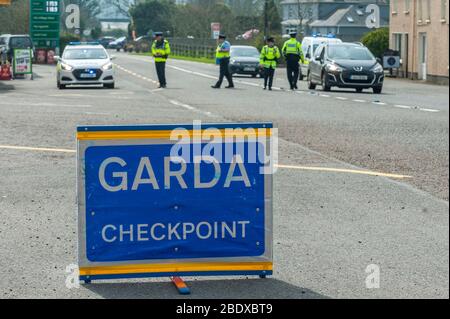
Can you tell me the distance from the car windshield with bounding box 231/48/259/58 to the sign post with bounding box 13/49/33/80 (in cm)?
1001

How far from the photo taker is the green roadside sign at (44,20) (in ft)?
213

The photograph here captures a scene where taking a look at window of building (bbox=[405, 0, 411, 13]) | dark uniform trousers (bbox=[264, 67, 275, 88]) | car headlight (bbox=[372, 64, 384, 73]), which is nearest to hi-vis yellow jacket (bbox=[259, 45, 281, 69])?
dark uniform trousers (bbox=[264, 67, 275, 88])

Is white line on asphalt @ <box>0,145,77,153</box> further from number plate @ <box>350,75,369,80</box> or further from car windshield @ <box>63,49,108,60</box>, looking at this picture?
car windshield @ <box>63,49,108,60</box>

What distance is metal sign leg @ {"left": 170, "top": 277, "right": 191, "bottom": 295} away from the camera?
7172 millimetres

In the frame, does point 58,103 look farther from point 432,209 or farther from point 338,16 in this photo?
point 338,16

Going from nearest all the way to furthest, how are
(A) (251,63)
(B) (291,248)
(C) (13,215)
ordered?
(B) (291,248) → (C) (13,215) → (A) (251,63)

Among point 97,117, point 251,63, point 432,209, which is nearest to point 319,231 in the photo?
point 432,209

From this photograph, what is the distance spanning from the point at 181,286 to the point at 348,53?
1182 inches

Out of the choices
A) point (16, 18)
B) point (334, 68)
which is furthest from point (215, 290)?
point (16, 18)

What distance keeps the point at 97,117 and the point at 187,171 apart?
14574 mm
